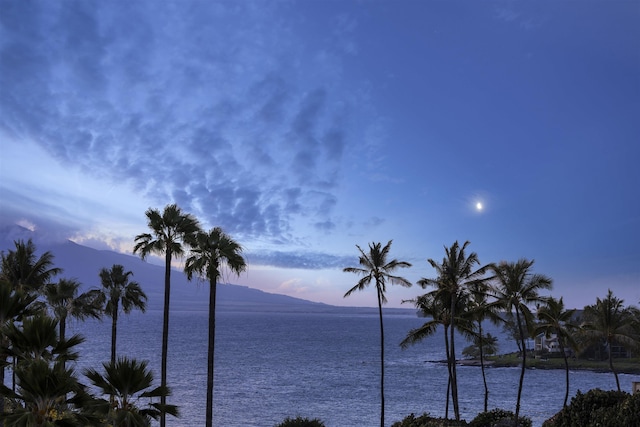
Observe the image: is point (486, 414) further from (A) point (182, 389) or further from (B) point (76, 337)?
(A) point (182, 389)

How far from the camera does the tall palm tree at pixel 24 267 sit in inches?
1638

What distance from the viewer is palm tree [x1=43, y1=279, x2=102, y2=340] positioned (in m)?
49.8

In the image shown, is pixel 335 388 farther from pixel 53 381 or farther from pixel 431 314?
pixel 53 381

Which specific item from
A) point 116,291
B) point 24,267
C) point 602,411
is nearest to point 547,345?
point 116,291

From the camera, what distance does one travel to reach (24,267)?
42.3 m

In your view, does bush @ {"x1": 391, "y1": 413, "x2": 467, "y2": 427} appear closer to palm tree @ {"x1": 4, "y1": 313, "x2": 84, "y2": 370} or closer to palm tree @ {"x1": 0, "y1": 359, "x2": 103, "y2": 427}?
palm tree @ {"x1": 0, "y1": 359, "x2": 103, "y2": 427}

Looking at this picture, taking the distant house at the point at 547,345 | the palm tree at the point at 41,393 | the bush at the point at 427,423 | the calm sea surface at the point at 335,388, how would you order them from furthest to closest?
the distant house at the point at 547,345, the calm sea surface at the point at 335,388, the bush at the point at 427,423, the palm tree at the point at 41,393

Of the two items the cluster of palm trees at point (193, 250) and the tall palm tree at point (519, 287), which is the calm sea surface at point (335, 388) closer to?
the cluster of palm trees at point (193, 250)

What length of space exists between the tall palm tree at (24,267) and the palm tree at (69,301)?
4.86 meters

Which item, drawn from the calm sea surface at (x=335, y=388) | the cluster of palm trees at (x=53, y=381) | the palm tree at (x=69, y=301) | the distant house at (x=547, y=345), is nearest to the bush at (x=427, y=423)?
the cluster of palm trees at (x=53, y=381)

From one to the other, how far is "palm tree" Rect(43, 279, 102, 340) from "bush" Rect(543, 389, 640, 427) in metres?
43.2

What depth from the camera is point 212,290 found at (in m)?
35.3

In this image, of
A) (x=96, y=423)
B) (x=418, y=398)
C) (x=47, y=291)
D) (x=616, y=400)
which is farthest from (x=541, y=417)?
(x=96, y=423)

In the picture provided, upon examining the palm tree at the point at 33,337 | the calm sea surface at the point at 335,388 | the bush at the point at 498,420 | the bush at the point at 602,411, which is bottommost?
the calm sea surface at the point at 335,388
